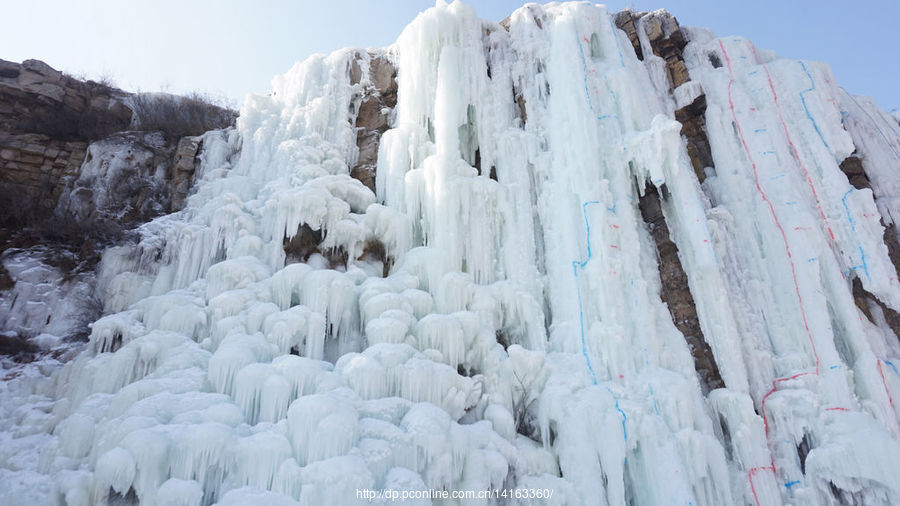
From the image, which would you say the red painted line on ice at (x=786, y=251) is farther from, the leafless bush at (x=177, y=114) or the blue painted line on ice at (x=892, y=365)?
the leafless bush at (x=177, y=114)

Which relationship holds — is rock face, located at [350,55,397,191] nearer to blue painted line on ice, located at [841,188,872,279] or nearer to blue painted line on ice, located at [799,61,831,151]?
blue painted line on ice, located at [799,61,831,151]

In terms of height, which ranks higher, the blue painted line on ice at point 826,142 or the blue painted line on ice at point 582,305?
the blue painted line on ice at point 826,142

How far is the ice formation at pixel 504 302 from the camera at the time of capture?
5594 mm

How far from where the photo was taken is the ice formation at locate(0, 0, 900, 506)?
5.59 m

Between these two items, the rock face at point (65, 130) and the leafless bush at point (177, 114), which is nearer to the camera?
the rock face at point (65, 130)

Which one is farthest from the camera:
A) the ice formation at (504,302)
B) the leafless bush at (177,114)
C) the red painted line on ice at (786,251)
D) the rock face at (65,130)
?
the leafless bush at (177,114)

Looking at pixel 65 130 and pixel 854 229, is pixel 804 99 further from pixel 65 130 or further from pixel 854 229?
pixel 65 130

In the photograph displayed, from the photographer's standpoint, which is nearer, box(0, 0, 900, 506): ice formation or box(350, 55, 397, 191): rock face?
box(0, 0, 900, 506): ice formation

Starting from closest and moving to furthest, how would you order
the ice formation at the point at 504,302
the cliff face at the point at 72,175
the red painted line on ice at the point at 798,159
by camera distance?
the ice formation at the point at 504,302
the cliff face at the point at 72,175
the red painted line on ice at the point at 798,159

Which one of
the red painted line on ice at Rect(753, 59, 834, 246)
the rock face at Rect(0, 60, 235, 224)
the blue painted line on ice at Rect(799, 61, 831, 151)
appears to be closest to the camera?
the red painted line on ice at Rect(753, 59, 834, 246)

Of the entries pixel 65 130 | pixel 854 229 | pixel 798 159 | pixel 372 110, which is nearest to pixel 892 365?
pixel 854 229

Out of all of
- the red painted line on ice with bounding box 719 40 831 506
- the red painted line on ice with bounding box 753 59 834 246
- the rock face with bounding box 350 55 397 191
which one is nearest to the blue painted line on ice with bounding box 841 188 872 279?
the red painted line on ice with bounding box 753 59 834 246

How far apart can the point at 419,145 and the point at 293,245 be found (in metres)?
3.13

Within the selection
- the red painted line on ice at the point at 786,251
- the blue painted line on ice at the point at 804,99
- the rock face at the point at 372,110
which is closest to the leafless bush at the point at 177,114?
the rock face at the point at 372,110
